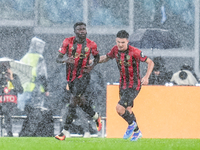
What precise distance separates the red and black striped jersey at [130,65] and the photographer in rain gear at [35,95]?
2760 mm

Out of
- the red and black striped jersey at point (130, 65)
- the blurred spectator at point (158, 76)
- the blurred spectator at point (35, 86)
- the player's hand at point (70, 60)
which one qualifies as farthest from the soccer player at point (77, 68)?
the blurred spectator at point (158, 76)

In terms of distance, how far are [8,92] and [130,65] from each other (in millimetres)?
3252

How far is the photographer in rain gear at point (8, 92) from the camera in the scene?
11.5 meters

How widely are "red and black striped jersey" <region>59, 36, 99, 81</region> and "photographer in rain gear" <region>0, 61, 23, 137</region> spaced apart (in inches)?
102

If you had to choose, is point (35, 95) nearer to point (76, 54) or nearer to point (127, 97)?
point (76, 54)

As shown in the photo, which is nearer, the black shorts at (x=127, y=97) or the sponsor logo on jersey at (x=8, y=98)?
the black shorts at (x=127, y=97)

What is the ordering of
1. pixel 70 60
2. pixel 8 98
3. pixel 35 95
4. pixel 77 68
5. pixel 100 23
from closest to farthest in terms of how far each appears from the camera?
pixel 70 60, pixel 77 68, pixel 8 98, pixel 35 95, pixel 100 23

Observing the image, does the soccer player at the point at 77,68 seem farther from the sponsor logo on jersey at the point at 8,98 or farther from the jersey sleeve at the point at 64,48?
the sponsor logo on jersey at the point at 8,98

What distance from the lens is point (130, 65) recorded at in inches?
370

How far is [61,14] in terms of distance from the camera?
19422 mm

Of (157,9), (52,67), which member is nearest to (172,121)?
(52,67)

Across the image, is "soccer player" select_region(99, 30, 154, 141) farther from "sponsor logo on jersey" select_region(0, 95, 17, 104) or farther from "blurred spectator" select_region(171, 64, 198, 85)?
"blurred spectator" select_region(171, 64, 198, 85)

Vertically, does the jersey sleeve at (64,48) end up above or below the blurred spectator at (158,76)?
above

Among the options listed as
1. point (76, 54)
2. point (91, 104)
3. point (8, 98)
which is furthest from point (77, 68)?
point (91, 104)
